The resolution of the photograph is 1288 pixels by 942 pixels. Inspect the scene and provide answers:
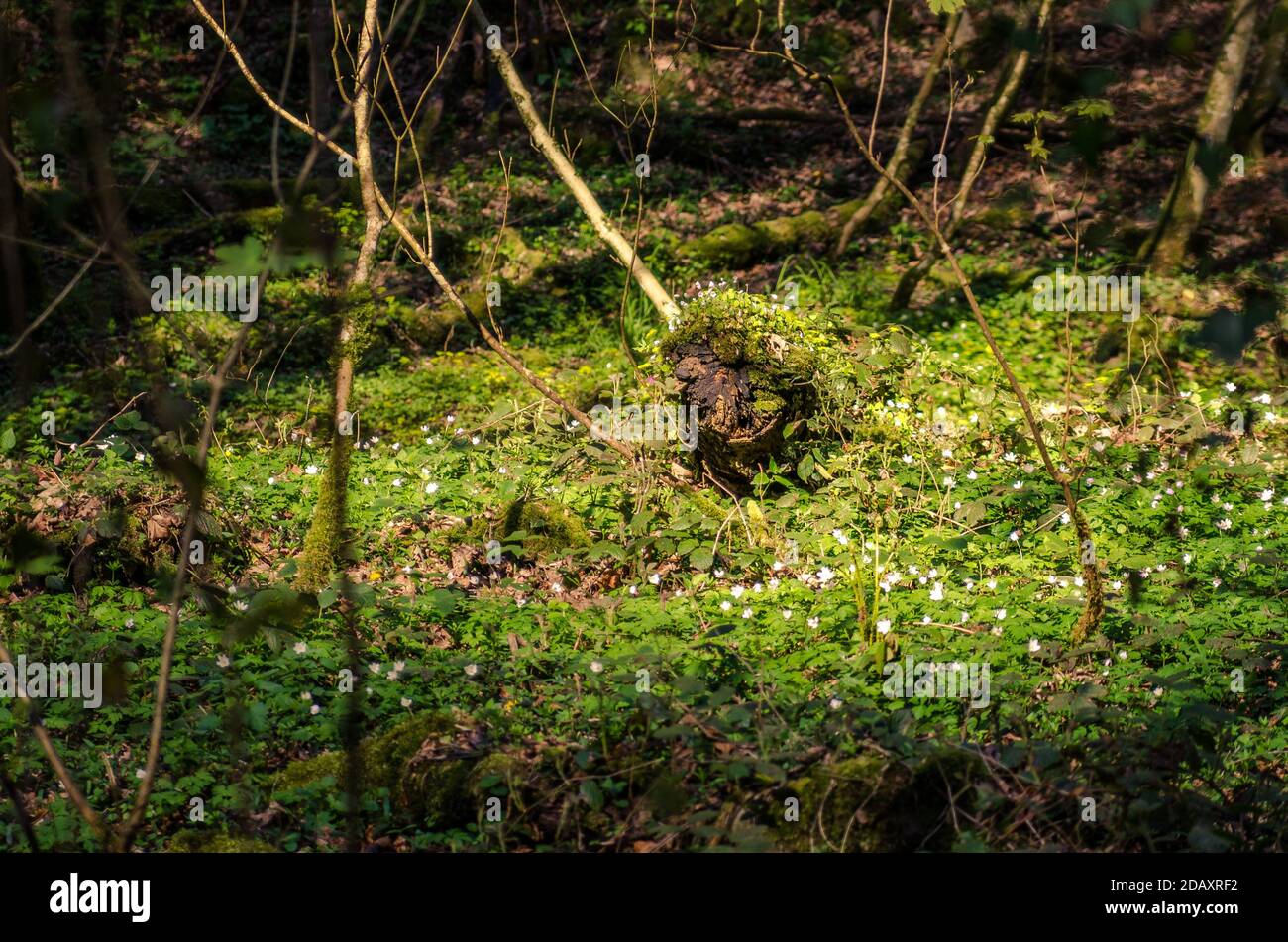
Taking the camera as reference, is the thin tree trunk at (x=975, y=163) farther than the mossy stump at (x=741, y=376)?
Yes

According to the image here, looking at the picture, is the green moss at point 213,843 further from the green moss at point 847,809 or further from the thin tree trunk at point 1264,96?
the thin tree trunk at point 1264,96

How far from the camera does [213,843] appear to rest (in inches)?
128

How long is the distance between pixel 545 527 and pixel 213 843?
8.50 ft

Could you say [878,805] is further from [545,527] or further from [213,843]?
→ [545,527]

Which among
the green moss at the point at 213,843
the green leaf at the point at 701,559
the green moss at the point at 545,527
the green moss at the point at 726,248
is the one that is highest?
the green moss at the point at 726,248

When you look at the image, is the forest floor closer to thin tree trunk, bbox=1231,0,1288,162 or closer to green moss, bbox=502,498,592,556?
green moss, bbox=502,498,592,556

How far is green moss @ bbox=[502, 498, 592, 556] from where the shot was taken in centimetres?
549

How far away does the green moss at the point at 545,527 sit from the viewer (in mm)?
5492

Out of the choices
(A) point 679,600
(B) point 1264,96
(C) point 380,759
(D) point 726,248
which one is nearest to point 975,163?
(D) point 726,248

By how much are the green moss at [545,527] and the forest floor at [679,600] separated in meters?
0.02

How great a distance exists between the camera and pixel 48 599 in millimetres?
4988

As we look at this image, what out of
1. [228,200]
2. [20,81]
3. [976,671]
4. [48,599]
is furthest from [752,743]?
[20,81]

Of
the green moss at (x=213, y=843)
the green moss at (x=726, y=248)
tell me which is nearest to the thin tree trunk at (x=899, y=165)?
the green moss at (x=726, y=248)

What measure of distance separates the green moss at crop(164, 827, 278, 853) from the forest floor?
0.04 feet
